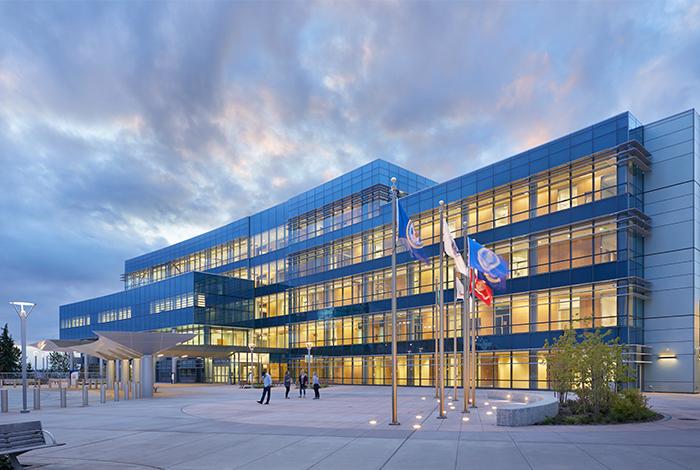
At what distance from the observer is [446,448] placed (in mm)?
14188

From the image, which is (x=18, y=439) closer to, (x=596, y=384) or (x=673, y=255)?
(x=596, y=384)

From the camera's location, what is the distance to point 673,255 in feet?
131

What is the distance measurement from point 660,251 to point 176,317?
2119 inches

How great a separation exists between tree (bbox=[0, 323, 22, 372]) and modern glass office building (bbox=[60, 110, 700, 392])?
144 ft

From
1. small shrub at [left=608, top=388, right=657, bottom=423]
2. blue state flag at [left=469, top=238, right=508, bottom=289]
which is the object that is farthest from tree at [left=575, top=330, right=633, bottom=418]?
blue state flag at [left=469, top=238, right=508, bottom=289]

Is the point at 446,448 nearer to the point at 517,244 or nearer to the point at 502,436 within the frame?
the point at 502,436

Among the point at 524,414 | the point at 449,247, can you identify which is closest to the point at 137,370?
the point at 449,247

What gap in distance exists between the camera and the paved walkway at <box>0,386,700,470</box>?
12.4m

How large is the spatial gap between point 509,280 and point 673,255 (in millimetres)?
12319

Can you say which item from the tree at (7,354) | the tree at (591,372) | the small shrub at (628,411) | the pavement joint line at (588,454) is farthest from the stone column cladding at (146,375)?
the tree at (7,354)

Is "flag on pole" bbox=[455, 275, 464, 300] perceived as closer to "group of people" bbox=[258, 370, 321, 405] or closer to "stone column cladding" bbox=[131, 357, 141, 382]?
"group of people" bbox=[258, 370, 321, 405]

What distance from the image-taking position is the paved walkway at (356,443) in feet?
40.5

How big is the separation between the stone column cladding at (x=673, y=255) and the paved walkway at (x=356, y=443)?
672 inches

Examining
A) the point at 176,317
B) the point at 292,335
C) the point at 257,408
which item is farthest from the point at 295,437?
the point at 176,317
